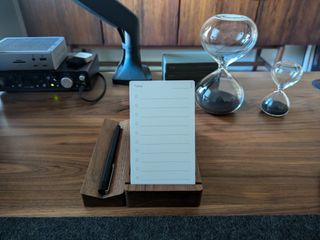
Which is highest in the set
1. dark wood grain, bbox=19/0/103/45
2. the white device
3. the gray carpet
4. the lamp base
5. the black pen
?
the white device

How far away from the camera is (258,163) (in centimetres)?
50

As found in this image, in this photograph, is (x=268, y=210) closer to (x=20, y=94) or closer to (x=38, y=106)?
(x=38, y=106)

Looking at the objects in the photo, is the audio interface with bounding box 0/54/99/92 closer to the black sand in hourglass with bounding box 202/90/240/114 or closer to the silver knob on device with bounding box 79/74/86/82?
the silver knob on device with bounding box 79/74/86/82

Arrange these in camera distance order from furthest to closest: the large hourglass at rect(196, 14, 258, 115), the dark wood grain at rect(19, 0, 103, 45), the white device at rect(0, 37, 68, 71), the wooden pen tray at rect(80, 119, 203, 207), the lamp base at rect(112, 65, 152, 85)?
1. the dark wood grain at rect(19, 0, 103, 45)
2. the lamp base at rect(112, 65, 152, 85)
3. the white device at rect(0, 37, 68, 71)
4. the large hourglass at rect(196, 14, 258, 115)
5. the wooden pen tray at rect(80, 119, 203, 207)

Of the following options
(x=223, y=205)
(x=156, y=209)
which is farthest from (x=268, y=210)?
(x=156, y=209)

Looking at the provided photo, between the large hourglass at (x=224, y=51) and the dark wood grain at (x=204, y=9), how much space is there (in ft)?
3.97

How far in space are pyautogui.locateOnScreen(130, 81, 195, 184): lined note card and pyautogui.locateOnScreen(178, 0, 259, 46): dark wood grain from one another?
148 cm

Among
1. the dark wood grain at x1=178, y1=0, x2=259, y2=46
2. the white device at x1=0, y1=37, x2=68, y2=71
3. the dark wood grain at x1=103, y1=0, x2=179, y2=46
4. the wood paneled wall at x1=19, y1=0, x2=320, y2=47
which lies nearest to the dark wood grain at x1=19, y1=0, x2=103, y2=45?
the wood paneled wall at x1=19, y1=0, x2=320, y2=47

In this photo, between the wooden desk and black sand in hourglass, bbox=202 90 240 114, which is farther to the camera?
black sand in hourglass, bbox=202 90 240 114

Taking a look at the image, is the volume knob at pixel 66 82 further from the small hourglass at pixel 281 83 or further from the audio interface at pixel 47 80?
the small hourglass at pixel 281 83

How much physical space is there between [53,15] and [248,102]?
1.55 m

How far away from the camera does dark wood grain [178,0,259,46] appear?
1.69 meters

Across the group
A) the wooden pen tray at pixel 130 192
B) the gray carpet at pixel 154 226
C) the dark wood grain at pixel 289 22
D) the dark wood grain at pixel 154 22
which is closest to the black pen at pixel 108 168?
the wooden pen tray at pixel 130 192

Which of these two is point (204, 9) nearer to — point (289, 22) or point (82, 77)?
point (289, 22)
